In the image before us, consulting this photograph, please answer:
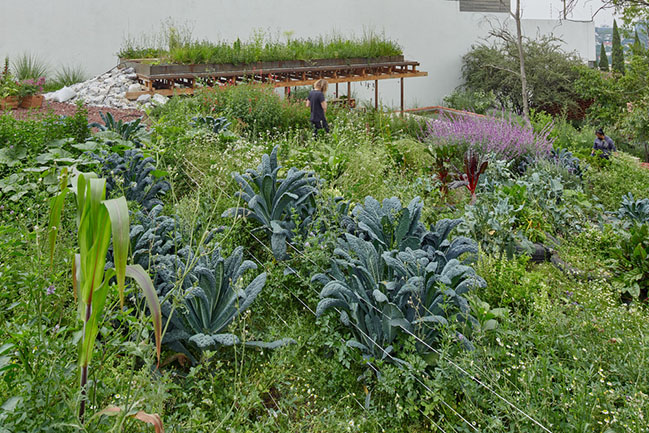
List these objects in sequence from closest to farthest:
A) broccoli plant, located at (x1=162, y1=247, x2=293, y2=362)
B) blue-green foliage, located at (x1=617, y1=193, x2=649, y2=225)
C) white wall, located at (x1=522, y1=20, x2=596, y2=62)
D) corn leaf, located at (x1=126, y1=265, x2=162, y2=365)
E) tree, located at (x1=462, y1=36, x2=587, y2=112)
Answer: corn leaf, located at (x1=126, y1=265, x2=162, y2=365) → broccoli plant, located at (x1=162, y1=247, x2=293, y2=362) → blue-green foliage, located at (x1=617, y1=193, x2=649, y2=225) → tree, located at (x1=462, y1=36, x2=587, y2=112) → white wall, located at (x1=522, y1=20, x2=596, y2=62)

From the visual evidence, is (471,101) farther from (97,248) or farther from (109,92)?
(97,248)

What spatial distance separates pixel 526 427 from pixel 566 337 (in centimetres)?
72

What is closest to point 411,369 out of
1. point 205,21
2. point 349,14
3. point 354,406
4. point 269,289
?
point 354,406

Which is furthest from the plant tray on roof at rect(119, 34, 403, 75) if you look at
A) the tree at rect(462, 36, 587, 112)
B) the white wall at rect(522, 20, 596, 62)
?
the white wall at rect(522, 20, 596, 62)

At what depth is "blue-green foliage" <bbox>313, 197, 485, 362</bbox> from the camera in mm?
2543

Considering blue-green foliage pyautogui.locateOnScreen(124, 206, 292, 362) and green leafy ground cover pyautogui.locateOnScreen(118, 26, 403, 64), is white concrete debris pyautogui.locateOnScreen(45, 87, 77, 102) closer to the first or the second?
green leafy ground cover pyautogui.locateOnScreen(118, 26, 403, 64)

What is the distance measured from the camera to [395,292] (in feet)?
8.97

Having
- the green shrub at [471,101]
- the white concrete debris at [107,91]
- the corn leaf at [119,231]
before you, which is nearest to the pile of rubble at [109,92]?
the white concrete debris at [107,91]

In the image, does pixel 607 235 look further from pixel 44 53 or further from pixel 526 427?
pixel 44 53

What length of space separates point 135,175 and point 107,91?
6581 mm

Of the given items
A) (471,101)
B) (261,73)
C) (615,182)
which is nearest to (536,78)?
(471,101)

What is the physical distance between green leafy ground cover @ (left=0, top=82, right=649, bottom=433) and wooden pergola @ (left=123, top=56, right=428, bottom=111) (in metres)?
5.15

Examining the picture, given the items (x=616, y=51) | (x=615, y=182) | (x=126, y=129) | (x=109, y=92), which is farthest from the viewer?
(x=616, y=51)

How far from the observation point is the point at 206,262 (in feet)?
9.36
